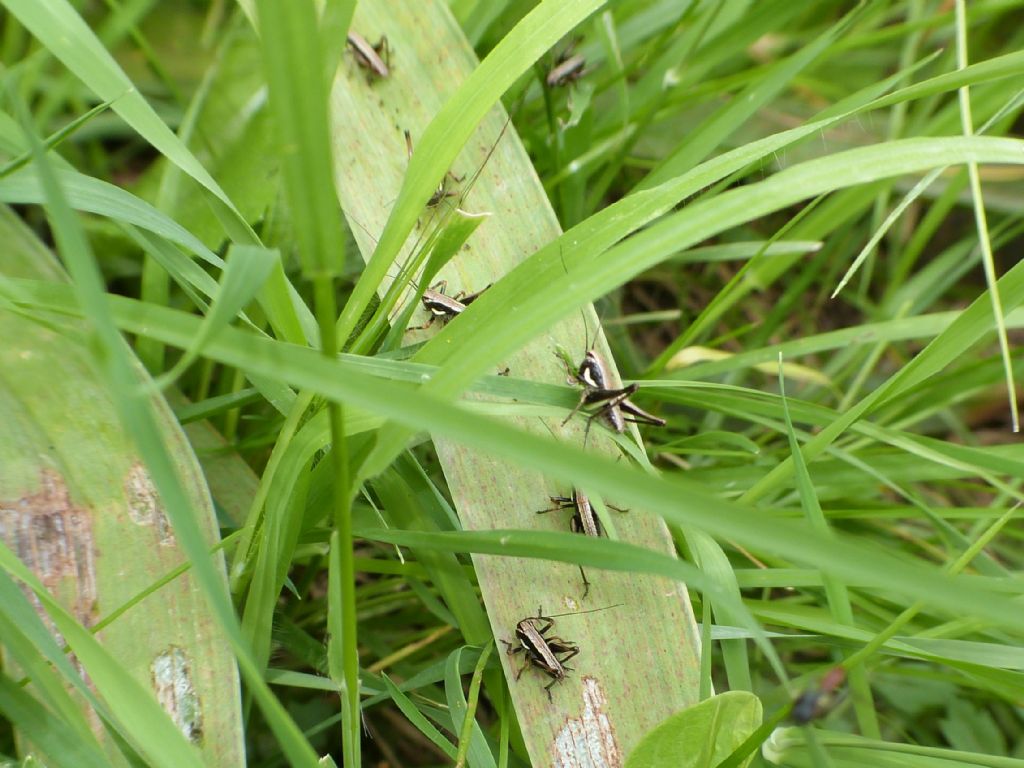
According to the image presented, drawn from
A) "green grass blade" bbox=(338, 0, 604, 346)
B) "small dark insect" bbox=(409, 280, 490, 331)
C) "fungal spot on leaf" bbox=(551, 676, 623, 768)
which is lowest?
"fungal spot on leaf" bbox=(551, 676, 623, 768)

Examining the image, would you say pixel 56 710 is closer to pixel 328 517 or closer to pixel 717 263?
pixel 328 517

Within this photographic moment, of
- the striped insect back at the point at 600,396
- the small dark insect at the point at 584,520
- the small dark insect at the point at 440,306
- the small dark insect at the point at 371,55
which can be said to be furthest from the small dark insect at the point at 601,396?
the small dark insect at the point at 371,55

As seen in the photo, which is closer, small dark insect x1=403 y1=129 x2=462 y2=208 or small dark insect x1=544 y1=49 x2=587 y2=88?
small dark insect x1=403 y1=129 x2=462 y2=208

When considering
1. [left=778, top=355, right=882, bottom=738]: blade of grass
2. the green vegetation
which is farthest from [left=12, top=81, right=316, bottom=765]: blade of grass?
[left=778, top=355, right=882, bottom=738]: blade of grass

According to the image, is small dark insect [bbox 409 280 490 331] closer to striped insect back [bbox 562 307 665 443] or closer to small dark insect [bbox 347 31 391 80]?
striped insect back [bbox 562 307 665 443]

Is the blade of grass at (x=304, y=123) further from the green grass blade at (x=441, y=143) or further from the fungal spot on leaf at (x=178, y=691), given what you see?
the fungal spot on leaf at (x=178, y=691)
